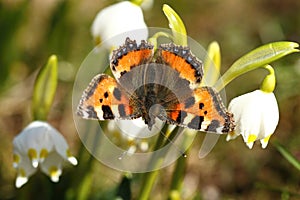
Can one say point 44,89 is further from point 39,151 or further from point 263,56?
point 263,56

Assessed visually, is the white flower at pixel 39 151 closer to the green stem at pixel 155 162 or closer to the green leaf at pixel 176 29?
the green stem at pixel 155 162

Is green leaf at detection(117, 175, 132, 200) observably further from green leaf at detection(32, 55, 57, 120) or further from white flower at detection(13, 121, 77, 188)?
green leaf at detection(32, 55, 57, 120)

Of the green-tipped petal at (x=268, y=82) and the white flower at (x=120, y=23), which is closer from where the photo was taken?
the green-tipped petal at (x=268, y=82)

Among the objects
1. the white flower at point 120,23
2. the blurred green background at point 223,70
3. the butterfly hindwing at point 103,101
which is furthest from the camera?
the blurred green background at point 223,70

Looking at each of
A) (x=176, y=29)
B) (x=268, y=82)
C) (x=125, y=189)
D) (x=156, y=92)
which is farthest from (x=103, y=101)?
(x=125, y=189)

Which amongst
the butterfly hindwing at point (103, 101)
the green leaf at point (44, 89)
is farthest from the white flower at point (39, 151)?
the butterfly hindwing at point (103, 101)

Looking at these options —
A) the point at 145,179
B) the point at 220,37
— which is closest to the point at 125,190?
the point at 145,179

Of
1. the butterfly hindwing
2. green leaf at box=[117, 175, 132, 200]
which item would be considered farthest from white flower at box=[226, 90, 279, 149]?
green leaf at box=[117, 175, 132, 200]

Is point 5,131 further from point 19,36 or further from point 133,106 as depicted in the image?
point 133,106
